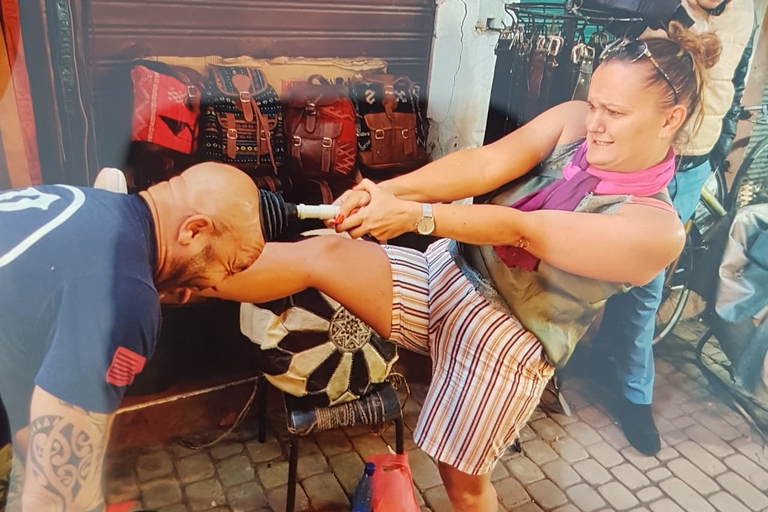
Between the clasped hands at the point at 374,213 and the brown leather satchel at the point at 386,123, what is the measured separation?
60mm

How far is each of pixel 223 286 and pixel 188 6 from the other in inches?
21.7

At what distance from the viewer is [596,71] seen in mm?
1320

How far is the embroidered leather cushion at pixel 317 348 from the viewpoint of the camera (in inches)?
58.8

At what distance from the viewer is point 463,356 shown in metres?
1.46

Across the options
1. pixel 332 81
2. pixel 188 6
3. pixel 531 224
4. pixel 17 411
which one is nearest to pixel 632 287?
pixel 531 224

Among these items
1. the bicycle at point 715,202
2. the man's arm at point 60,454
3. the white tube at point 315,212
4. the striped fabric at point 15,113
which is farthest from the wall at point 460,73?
the man's arm at point 60,454

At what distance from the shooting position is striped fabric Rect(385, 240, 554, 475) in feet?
4.68

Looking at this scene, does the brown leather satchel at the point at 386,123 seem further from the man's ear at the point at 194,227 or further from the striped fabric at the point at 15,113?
the striped fabric at the point at 15,113

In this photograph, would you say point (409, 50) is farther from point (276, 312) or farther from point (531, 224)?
point (276, 312)

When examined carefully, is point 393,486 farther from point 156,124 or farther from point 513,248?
point 156,124

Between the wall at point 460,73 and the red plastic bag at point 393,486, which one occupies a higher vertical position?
the wall at point 460,73

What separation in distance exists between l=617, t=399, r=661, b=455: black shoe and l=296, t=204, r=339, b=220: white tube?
3.44ft

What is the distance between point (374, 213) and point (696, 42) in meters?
0.77

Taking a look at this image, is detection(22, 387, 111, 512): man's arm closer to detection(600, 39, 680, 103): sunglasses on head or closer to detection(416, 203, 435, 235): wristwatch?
detection(416, 203, 435, 235): wristwatch
